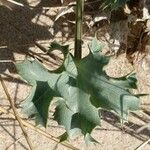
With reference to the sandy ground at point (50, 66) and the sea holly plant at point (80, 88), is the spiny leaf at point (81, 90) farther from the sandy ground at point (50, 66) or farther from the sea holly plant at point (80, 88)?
the sandy ground at point (50, 66)

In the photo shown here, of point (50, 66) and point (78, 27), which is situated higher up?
point (78, 27)

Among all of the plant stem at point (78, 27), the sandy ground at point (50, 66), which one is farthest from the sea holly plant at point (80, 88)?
the sandy ground at point (50, 66)

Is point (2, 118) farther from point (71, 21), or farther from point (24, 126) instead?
point (71, 21)

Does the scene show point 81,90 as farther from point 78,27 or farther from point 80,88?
point 78,27

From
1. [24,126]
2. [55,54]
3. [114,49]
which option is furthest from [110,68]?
[24,126]

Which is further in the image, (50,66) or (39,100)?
(50,66)

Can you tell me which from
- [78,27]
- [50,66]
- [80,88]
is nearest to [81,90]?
[80,88]
